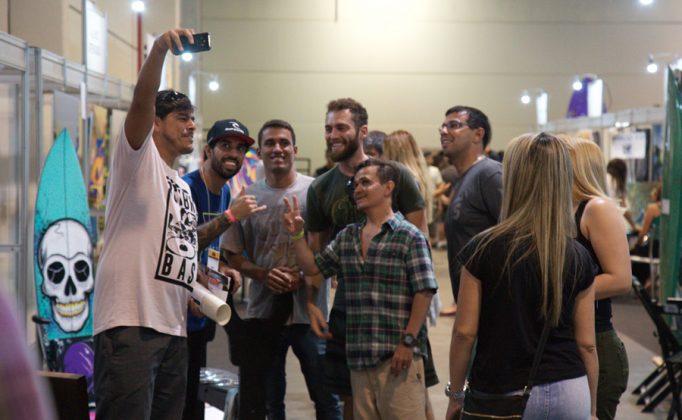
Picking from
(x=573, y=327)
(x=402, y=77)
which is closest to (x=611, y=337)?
(x=573, y=327)

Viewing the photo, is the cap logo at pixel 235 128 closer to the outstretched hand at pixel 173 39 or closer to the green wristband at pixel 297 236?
the green wristband at pixel 297 236

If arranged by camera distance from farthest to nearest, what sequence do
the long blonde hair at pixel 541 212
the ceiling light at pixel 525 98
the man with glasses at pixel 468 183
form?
the ceiling light at pixel 525 98
the man with glasses at pixel 468 183
the long blonde hair at pixel 541 212

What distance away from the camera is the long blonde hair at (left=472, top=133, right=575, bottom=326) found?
210 cm

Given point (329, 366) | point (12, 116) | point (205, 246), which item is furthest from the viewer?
point (12, 116)

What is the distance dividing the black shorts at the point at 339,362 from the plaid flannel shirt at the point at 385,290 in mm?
174

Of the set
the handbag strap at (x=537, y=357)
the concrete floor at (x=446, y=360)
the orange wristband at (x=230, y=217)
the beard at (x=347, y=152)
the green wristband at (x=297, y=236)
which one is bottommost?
the concrete floor at (x=446, y=360)

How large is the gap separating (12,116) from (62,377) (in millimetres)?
2536

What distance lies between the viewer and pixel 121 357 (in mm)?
2373

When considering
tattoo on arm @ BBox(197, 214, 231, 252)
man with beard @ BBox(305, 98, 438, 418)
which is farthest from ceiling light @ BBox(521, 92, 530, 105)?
tattoo on arm @ BBox(197, 214, 231, 252)

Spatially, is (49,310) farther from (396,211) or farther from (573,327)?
(573,327)

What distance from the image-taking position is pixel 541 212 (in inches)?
84.0

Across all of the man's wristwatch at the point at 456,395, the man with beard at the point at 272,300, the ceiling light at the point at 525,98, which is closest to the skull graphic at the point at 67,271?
the man with beard at the point at 272,300

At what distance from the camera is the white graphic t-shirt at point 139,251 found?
7.84 ft

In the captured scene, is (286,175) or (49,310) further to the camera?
(49,310)
